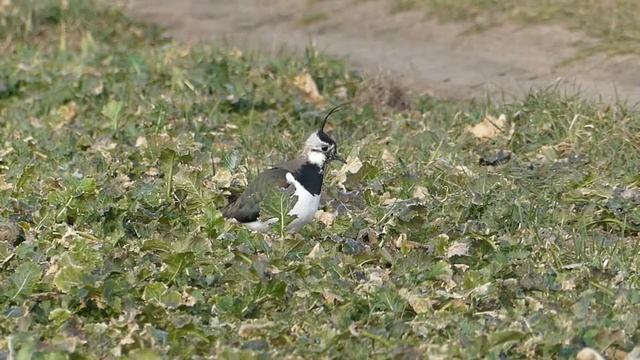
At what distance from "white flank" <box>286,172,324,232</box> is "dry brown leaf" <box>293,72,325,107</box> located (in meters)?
2.84

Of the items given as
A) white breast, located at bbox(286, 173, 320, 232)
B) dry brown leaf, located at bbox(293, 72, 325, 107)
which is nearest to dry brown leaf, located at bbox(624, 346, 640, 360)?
white breast, located at bbox(286, 173, 320, 232)

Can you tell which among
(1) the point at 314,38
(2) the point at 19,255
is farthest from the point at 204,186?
(1) the point at 314,38

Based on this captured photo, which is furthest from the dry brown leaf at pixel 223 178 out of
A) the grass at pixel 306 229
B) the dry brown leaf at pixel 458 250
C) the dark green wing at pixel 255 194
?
the dry brown leaf at pixel 458 250

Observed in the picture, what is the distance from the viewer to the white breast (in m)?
5.77

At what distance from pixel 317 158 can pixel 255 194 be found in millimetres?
351

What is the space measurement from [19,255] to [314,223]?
1267mm

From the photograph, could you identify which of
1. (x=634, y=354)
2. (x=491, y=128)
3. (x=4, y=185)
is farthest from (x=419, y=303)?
(x=491, y=128)

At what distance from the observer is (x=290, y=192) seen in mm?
5789

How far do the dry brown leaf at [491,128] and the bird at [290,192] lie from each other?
1562 mm

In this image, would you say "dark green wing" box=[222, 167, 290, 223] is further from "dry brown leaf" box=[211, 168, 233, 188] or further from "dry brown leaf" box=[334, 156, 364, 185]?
"dry brown leaf" box=[334, 156, 364, 185]

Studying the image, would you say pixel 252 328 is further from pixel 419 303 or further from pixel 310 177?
pixel 310 177

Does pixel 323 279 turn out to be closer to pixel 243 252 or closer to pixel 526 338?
pixel 243 252

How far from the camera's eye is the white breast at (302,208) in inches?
227

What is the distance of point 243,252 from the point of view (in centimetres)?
Result: 544
